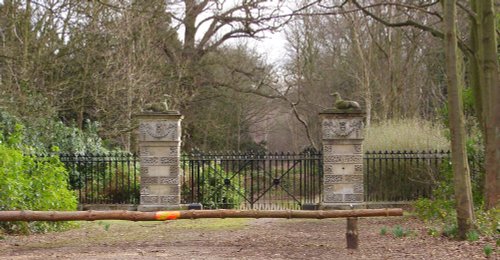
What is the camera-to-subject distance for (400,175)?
15844mm

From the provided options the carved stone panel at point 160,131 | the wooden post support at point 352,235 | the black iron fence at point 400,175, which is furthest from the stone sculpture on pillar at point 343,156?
the wooden post support at point 352,235

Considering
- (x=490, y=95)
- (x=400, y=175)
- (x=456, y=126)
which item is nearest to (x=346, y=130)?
(x=400, y=175)

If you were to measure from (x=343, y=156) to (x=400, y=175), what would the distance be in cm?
242

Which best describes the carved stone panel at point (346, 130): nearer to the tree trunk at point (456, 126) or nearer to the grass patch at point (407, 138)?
the grass patch at point (407, 138)

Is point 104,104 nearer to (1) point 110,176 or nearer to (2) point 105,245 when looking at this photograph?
(1) point 110,176

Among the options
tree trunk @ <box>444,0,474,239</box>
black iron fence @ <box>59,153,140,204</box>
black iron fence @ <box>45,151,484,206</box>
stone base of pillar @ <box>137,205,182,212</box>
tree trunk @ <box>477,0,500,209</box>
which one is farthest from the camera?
black iron fence @ <box>59,153,140,204</box>

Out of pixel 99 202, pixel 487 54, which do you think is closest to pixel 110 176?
pixel 99 202

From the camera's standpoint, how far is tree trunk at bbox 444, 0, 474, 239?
9328 mm

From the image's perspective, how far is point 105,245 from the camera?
9508 millimetres

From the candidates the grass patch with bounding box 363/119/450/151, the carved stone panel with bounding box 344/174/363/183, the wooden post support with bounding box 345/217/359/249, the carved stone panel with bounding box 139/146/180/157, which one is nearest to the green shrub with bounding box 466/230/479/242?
the wooden post support with bounding box 345/217/359/249

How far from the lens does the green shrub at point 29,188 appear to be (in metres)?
10.7

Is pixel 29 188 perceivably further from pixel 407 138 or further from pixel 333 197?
pixel 407 138

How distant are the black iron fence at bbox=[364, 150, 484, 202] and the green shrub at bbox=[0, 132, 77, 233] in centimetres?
695

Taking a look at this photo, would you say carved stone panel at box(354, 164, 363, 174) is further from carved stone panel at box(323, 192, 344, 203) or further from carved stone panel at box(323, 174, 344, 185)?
carved stone panel at box(323, 192, 344, 203)
